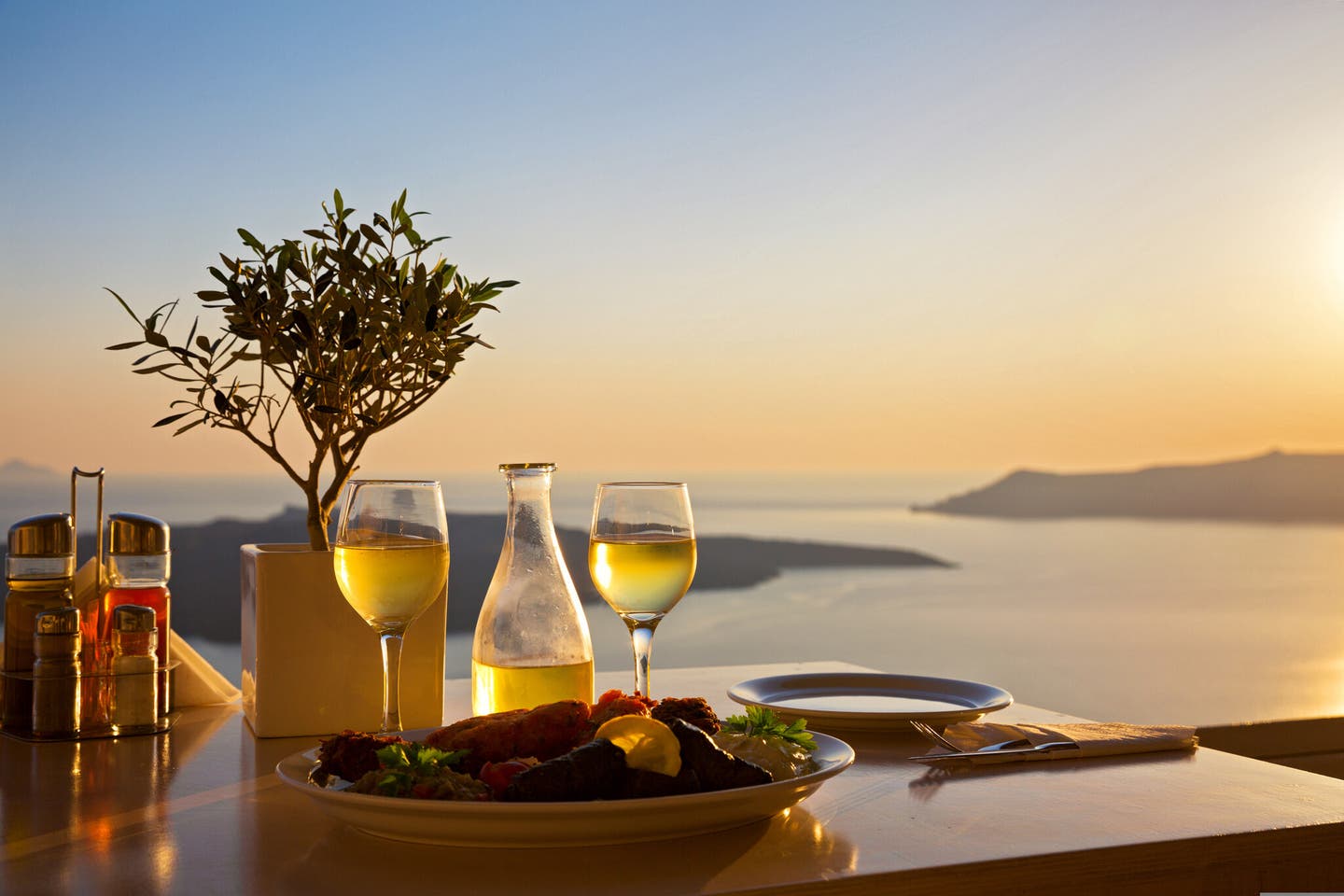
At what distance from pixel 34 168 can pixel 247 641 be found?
2858mm

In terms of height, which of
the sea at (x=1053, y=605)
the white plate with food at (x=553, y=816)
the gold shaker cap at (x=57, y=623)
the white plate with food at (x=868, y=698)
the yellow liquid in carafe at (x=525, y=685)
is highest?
the gold shaker cap at (x=57, y=623)

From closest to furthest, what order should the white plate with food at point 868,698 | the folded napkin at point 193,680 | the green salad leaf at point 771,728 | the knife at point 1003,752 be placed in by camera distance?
the green salad leaf at point 771,728, the knife at point 1003,752, the white plate with food at point 868,698, the folded napkin at point 193,680

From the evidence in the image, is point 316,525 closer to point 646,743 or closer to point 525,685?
point 525,685

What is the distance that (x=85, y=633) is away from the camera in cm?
113

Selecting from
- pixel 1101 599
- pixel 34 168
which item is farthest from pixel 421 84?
pixel 1101 599

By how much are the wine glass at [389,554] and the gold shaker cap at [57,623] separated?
0.33 m

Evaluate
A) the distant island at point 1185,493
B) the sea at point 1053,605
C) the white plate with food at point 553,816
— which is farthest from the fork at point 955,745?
the distant island at point 1185,493

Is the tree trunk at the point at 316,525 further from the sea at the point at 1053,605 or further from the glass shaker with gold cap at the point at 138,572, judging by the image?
the sea at the point at 1053,605

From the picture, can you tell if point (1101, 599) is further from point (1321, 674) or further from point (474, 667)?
point (474, 667)

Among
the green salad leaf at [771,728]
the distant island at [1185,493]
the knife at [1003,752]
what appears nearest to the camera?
the green salad leaf at [771,728]

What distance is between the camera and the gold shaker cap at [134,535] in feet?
3.64

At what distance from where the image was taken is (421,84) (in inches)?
130

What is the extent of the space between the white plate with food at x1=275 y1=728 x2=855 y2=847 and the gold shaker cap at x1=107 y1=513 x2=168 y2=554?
0.54 m

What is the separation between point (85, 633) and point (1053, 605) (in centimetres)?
484
